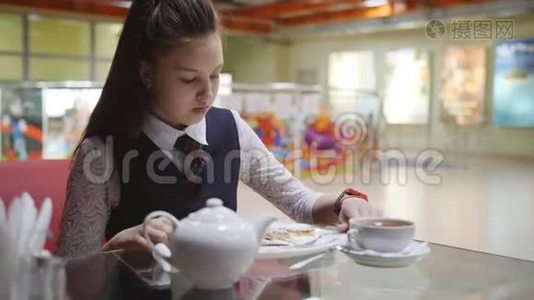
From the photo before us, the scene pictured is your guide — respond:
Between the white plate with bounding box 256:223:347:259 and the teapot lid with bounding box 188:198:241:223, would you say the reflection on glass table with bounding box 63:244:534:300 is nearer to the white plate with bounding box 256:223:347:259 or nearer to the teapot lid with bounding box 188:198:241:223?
the white plate with bounding box 256:223:347:259

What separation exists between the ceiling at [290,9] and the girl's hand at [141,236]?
737 centimetres

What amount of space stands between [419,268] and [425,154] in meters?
9.35

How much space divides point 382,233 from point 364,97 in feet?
21.6

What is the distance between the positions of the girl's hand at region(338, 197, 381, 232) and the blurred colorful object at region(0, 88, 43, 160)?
4.76 metres

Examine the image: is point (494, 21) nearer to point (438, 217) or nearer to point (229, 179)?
point (229, 179)

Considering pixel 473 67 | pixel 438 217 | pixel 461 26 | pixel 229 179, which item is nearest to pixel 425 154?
pixel 473 67

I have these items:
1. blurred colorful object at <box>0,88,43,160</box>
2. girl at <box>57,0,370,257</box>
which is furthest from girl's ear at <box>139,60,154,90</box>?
blurred colorful object at <box>0,88,43,160</box>

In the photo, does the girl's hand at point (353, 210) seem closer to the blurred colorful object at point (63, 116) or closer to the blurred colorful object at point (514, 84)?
the blurred colorful object at point (63, 116)

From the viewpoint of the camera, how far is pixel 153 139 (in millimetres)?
1211

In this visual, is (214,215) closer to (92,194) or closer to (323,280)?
(323,280)

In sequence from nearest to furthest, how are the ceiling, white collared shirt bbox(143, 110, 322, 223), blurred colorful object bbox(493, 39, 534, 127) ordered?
1. white collared shirt bbox(143, 110, 322, 223)
2. the ceiling
3. blurred colorful object bbox(493, 39, 534, 127)

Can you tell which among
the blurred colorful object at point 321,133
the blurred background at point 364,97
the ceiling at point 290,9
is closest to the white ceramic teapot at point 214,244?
the blurred background at point 364,97


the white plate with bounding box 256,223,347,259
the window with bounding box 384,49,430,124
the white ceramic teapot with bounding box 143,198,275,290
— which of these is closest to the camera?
the white ceramic teapot with bounding box 143,198,275,290

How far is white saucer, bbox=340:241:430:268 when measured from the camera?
3.14ft
